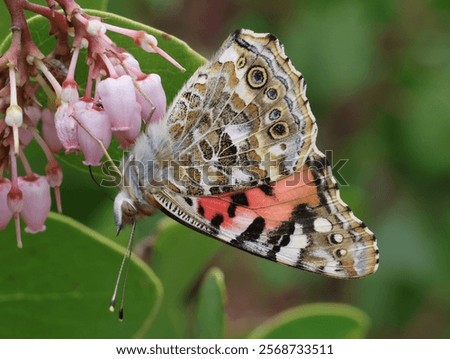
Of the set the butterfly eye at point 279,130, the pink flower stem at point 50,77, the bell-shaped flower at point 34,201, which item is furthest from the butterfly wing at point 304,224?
the pink flower stem at point 50,77

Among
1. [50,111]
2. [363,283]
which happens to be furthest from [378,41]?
[50,111]

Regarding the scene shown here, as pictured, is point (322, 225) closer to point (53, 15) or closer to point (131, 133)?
point (131, 133)

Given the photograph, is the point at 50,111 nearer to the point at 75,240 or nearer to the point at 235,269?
the point at 75,240

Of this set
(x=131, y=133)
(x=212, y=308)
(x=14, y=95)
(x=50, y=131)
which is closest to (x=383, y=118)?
(x=212, y=308)

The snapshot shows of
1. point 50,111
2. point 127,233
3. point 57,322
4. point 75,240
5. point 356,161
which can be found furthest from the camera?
point 356,161

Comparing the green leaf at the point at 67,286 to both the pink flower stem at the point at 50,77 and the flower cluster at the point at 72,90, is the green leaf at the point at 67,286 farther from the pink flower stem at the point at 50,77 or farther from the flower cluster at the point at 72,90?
the pink flower stem at the point at 50,77

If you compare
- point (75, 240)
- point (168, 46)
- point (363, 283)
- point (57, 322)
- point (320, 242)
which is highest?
point (168, 46)
